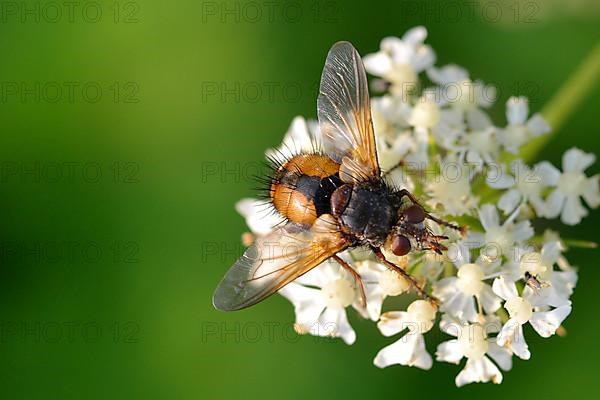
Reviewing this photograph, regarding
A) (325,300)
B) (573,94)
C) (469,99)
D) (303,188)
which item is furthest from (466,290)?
(573,94)

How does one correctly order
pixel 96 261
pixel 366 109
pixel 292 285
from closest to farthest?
pixel 366 109
pixel 292 285
pixel 96 261

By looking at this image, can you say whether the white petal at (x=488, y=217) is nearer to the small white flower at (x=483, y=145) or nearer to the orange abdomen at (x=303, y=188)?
the small white flower at (x=483, y=145)

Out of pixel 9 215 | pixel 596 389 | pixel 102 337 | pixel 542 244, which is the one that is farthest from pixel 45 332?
pixel 596 389

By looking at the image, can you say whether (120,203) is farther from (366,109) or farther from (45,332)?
(366,109)

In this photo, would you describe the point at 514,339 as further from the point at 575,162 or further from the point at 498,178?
the point at 575,162

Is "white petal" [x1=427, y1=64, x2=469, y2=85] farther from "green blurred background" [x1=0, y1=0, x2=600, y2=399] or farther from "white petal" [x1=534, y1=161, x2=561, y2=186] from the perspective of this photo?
"green blurred background" [x1=0, y1=0, x2=600, y2=399]
